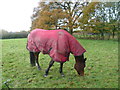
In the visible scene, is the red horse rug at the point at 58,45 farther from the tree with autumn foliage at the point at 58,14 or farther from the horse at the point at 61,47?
the tree with autumn foliage at the point at 58,14

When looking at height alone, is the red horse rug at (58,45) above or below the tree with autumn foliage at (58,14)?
below

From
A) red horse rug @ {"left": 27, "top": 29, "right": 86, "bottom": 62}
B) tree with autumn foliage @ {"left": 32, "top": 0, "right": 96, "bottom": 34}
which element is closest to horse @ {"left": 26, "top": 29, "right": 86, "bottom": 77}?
Result: red horse rug @ {"left": 27, "top": 29, "right": 86, "bottom": 62}

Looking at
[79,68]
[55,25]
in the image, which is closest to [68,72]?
[79,68]

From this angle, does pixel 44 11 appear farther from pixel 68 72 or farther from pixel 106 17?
pixel 68 72

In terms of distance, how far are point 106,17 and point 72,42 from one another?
13.4 metres

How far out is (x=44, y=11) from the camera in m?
12.0

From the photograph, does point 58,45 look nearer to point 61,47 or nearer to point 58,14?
point 61,47

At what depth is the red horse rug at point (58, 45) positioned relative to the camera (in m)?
2.95

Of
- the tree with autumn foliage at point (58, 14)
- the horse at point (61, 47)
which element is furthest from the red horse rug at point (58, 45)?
the tree with autumn foliage at point (58, 14)

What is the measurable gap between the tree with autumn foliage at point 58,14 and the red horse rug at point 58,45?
26.6 ft

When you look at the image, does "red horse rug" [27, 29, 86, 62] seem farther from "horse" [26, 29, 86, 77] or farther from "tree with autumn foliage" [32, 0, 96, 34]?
"tree with autumn foliage" [32, 0, 96, 34]

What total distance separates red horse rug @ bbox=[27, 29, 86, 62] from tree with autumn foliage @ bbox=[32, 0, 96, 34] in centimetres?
810

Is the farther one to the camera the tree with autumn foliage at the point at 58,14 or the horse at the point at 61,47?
the tree with autumn foliage at the point at 58,14

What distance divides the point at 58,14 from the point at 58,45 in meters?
9.48
